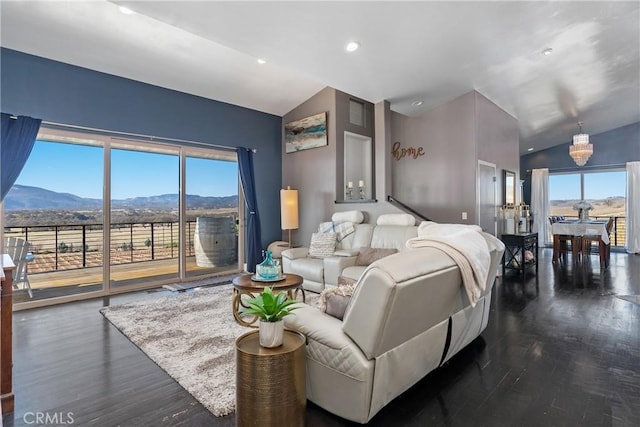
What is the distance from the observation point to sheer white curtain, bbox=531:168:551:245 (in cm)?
995

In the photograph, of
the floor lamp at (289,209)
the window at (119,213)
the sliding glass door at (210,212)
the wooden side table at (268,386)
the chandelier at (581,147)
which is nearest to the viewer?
the wooden side table at (268,386)

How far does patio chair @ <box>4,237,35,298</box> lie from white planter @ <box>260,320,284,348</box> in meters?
4.33

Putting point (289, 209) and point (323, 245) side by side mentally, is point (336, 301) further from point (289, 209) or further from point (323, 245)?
point (289, 209)

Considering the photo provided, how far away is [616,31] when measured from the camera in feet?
13.5

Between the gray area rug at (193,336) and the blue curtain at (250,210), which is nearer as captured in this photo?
the gray area rug at (193,336)

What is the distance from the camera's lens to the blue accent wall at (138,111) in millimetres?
4043

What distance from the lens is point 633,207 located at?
8.41m

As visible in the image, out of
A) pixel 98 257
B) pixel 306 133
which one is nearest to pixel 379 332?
pixel 98 257

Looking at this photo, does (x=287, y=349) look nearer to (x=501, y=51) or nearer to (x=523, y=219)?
(x=501, y=51)

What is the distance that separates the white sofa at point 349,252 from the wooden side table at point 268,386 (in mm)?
2301

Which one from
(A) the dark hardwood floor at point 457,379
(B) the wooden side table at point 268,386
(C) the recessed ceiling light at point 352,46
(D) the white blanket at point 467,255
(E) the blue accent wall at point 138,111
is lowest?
(A) the dark hardwood floor at point 457,379

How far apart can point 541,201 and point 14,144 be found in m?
12.3

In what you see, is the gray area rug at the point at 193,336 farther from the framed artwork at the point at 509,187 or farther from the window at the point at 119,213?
the framed artwork at the point at 509,187

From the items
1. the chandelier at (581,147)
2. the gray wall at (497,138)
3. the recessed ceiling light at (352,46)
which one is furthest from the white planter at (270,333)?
the chandelier at (581,147)
